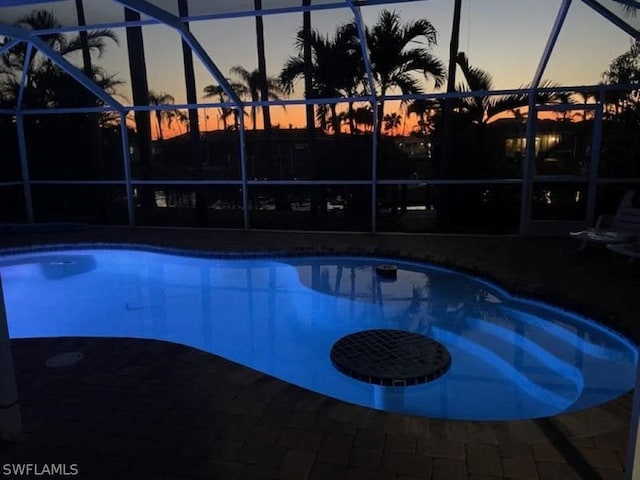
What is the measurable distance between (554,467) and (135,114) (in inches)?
467

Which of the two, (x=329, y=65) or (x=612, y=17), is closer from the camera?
(x=612, y=17)

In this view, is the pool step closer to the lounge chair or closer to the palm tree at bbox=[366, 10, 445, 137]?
the lounge chair

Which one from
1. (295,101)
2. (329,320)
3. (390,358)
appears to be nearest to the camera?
(390,358)

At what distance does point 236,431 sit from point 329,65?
9.11 metres

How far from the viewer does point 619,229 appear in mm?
6324

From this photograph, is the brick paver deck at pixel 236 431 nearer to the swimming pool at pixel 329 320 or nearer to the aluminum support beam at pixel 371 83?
the swimming pool at pixel 329 320

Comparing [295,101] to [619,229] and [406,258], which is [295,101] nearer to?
[406,258]

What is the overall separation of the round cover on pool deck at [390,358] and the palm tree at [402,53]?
7155mm

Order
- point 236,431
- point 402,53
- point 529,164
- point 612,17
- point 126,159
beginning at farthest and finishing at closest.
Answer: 1. point 402,53
2. point 126,159
3. point 529,164
4. point 612,17
5. point 236,431

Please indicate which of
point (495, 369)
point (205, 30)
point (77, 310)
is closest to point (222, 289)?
point (77, 310)

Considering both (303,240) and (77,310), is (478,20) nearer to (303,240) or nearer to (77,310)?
(303,240)

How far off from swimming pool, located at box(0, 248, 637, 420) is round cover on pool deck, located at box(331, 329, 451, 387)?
0.08 metres

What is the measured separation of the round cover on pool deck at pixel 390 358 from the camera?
3328 millimetres

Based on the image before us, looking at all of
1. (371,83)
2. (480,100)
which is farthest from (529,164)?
(371,83)
